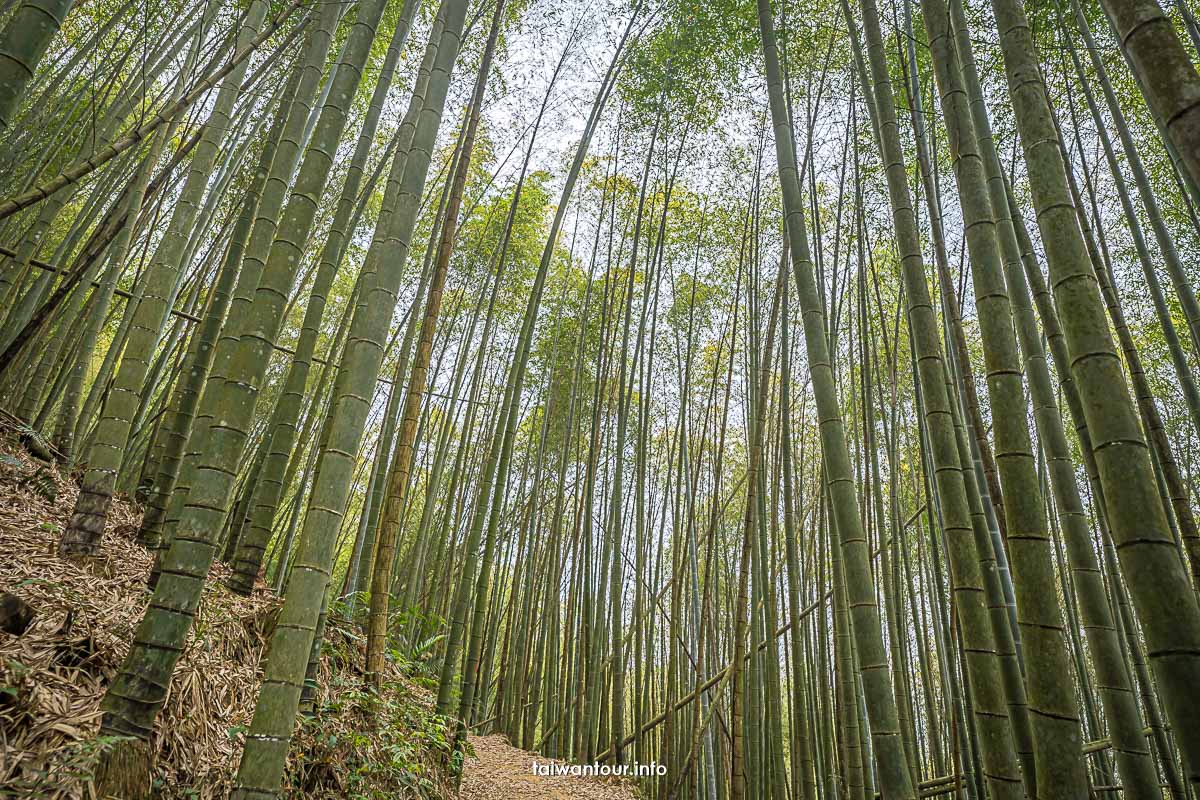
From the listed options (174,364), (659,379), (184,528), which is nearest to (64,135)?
(174,364)

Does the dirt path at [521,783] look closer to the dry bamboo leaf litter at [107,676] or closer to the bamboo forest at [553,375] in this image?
the bamboo forest at [553,375]

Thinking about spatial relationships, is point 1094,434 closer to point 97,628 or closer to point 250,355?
point 250,355

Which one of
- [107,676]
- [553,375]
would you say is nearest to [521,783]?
[107,676]

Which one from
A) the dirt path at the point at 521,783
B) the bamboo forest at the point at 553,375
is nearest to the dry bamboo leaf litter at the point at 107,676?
the bamboo forest at the point at 553,375

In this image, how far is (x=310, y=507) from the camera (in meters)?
1.45

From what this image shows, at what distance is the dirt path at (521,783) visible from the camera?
145 inches

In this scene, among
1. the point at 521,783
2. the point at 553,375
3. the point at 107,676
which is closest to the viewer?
the point at 107,676

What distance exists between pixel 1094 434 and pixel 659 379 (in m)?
7.03

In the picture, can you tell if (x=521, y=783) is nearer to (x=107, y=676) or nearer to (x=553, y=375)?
(x=107, y=676)

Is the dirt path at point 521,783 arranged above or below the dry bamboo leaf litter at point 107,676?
below

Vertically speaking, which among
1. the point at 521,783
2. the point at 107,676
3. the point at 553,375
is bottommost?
the point at 521,783

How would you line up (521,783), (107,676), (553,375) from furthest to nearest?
(553,375) < (521,783) < (107,676)

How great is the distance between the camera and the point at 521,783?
423 centimetres

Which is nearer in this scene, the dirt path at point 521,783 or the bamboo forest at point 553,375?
the bamboo forest at point 553,375
